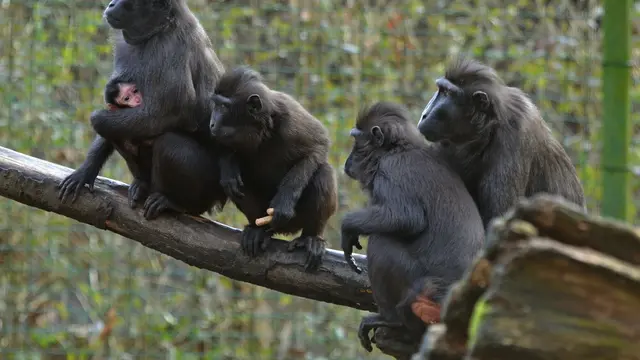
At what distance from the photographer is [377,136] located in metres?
4.54

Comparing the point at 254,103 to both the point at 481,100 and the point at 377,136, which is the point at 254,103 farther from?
the point at 481,100

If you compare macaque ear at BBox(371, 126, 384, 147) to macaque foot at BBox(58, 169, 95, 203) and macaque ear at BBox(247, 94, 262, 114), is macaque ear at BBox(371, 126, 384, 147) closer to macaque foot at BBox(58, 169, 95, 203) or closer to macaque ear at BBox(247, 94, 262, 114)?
macaque ear at BBox(247, 94, 262, 114)

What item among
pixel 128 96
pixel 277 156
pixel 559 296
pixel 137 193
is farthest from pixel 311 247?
pixel 559 296

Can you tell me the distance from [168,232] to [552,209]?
3.13m

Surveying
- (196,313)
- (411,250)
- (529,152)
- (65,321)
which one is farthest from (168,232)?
(65,321)

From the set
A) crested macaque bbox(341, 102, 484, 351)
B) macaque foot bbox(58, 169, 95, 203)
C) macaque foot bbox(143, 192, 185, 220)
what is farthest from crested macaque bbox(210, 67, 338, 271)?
macaque foot bbox(58, 169, 95, 203)

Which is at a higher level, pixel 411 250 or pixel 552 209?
pixel 552 209

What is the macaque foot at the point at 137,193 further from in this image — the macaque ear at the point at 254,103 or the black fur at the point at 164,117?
the macaque ear at the point at 254,103

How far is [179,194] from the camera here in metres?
5.12

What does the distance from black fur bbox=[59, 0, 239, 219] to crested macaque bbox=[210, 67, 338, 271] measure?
0.62ft

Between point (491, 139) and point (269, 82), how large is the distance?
3368mm

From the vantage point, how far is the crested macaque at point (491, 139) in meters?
4.30

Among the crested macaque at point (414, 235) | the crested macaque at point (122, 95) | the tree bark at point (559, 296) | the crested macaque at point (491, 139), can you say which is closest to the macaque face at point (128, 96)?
the crested macaque at point (122, 95)

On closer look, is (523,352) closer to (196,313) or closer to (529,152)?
(529,152)
